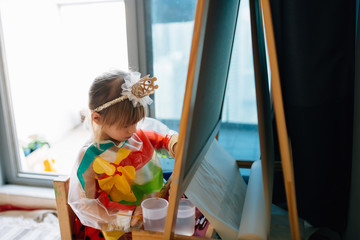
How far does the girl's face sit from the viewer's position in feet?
3.97

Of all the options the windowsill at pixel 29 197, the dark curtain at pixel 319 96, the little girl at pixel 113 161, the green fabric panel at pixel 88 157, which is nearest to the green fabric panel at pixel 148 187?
the little girl at pixel 113 161

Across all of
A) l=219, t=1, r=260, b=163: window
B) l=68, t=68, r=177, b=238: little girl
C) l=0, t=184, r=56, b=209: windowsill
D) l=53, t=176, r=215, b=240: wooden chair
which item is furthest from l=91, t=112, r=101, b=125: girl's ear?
l=0, t=184, r=56, b=209: windowsill

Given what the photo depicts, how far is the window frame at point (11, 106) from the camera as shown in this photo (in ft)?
5.32

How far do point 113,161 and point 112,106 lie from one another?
227 mm

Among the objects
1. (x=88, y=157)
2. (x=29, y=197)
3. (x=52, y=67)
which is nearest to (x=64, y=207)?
(x=88, y=157)

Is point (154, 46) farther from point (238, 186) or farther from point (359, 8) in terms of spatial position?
point (359, 8)

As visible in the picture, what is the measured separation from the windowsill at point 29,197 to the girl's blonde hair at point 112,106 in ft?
3.32

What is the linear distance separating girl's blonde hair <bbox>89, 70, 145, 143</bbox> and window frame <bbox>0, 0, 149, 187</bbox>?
49 centimetres

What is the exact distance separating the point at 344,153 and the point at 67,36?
3.31 metres

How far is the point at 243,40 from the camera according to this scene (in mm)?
1521

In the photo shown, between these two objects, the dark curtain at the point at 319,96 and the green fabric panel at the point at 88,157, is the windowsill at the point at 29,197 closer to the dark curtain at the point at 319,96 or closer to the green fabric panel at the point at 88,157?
the green fabric panel at the point at 88,157

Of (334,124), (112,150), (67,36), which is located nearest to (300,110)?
(334,124)

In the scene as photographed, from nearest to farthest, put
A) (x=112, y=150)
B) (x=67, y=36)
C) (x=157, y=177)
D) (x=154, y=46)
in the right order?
(x=112, y=150)
(x=157, y=177)
(x=154, y=46)
(x=67, y=36)

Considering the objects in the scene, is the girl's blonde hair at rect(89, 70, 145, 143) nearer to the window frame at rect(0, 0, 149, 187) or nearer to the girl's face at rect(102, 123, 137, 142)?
the girl's face at rect(102, 123, 137, 142)
